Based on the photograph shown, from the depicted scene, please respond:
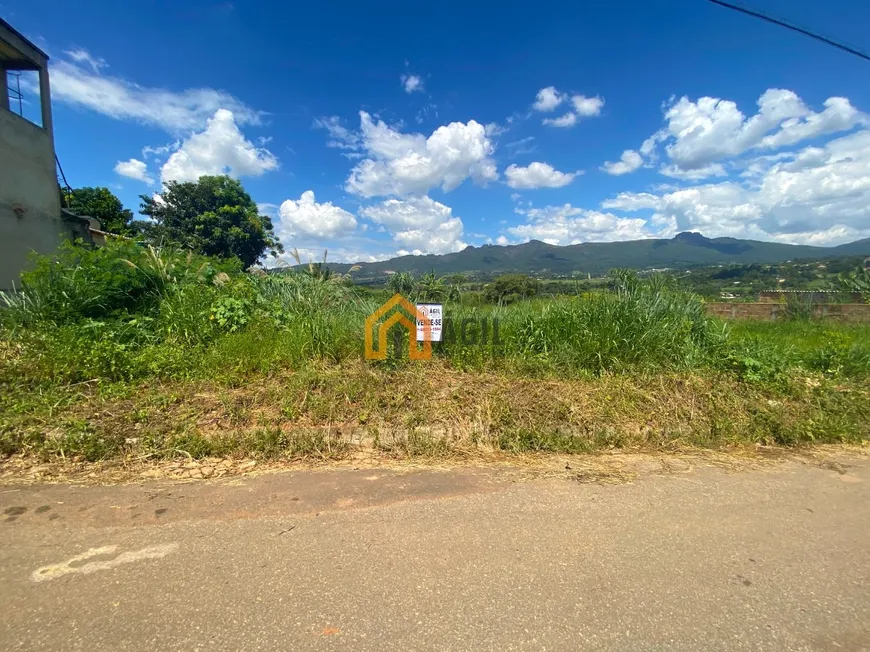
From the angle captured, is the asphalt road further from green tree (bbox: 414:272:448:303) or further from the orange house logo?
green tree (bbox: 414:272:448:303)

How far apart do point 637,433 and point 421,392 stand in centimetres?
192

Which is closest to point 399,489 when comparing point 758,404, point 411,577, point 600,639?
point 411,577

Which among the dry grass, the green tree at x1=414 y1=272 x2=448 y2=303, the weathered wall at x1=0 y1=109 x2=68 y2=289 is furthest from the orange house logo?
the weathered wall at x1=0 y1=109 x2=68 y2=289

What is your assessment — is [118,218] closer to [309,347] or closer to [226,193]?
[226,193]

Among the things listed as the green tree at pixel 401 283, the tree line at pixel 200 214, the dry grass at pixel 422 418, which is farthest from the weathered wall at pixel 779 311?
the tree line at pixel 200 214

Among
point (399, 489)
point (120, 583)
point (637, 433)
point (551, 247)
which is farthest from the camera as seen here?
point (551, 247)

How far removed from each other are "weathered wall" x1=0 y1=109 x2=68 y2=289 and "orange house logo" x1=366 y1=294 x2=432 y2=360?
9.34 m

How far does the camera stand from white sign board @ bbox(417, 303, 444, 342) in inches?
170

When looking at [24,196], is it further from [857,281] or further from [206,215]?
[857,281]

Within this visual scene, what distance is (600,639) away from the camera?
149 centimetres

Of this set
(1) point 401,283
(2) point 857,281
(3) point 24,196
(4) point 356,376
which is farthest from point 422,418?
(2) point 857,281

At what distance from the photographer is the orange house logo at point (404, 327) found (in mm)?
4336

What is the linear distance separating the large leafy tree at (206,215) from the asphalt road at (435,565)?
21.2 m

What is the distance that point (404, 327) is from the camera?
176 inches
